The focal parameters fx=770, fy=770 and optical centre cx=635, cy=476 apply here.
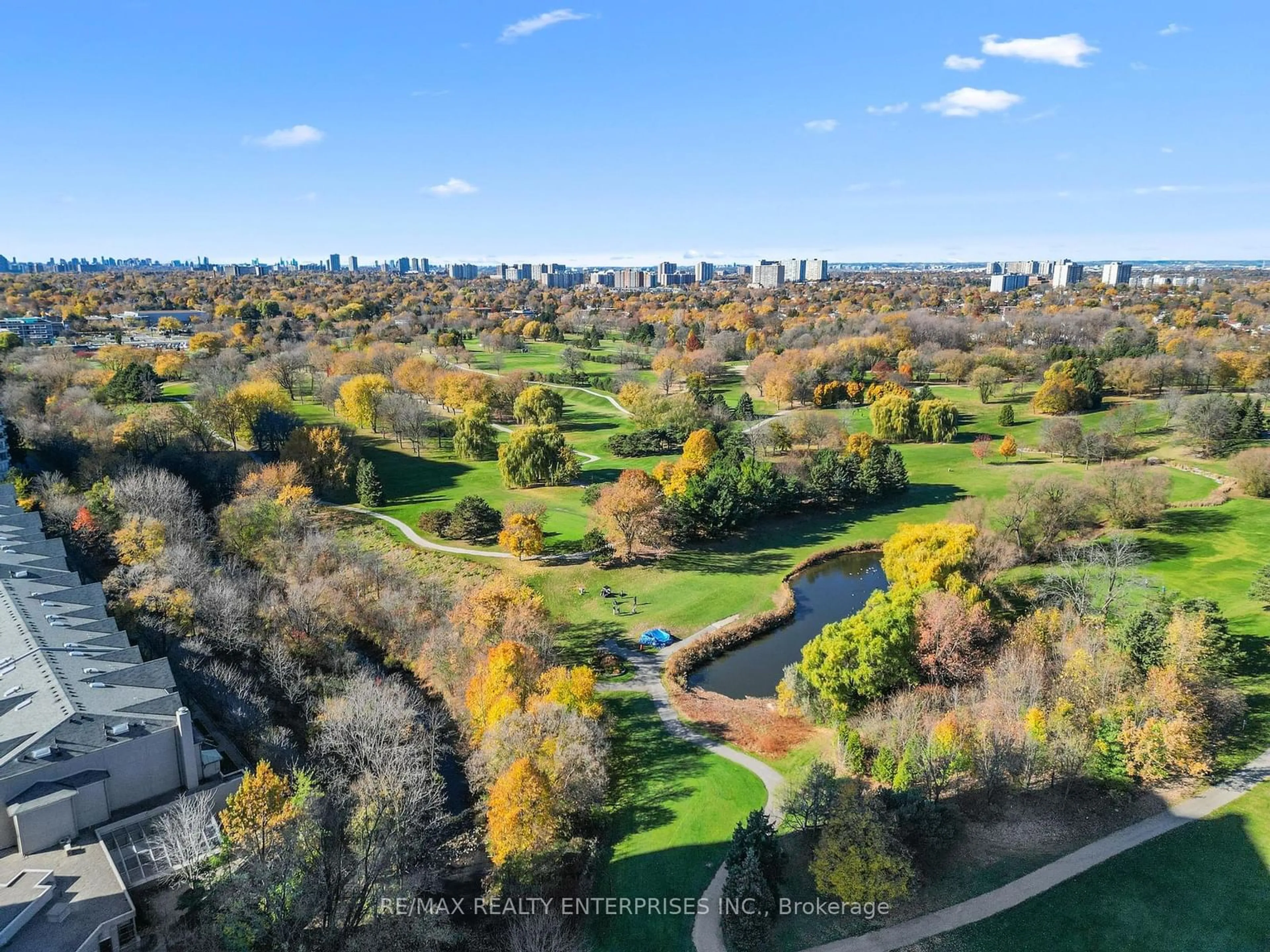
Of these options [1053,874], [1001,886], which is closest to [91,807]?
[1001,886]

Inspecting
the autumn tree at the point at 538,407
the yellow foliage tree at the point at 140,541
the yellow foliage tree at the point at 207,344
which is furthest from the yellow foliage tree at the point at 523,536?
the yellow foliage tree at the point at 207,344

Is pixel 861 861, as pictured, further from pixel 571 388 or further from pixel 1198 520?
pixel 571 388

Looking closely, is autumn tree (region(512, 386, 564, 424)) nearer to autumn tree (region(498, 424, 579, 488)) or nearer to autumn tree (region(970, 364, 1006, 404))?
autumn tree (region(498, 424, 579, 488))

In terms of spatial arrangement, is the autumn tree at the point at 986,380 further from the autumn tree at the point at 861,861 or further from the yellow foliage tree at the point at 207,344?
the yellow foliage tree at the point at 207,344

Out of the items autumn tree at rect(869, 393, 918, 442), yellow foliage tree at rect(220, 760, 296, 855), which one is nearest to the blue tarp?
yellow foliage tree at rect(220, 760, 296, 855)

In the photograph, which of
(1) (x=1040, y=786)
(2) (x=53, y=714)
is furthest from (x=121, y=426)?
(1) (x=1040, y=786)

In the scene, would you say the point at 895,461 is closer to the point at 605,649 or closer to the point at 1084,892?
the point at 605,649
